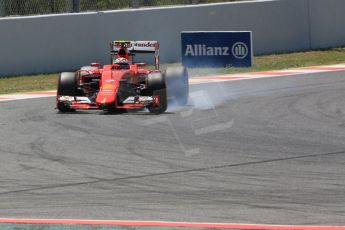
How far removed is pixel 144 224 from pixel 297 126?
595cm

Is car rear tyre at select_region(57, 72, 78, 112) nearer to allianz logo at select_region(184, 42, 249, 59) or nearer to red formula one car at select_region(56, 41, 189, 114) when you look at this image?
red formula one car at select_region(56, 41, 189, 114)

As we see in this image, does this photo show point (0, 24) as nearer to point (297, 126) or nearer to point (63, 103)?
point (63, 103)

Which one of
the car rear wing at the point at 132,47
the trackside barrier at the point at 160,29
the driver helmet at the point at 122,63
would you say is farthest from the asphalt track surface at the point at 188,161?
the trackside barrier at the point at 160,29

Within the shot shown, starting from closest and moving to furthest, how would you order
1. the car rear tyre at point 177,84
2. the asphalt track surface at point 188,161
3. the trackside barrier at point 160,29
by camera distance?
the asphalt track surface at point 188,161 → the car rear tyre at point 177,84 → the trackside barrier at point 160,29

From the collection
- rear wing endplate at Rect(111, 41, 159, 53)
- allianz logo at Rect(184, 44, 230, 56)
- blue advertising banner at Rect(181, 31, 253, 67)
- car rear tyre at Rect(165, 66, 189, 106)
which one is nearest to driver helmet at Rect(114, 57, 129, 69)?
rear wing endplate at Rect(111, 41, 159, 53)

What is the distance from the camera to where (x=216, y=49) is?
20.7 m

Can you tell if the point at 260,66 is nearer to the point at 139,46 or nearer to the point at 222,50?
the point at 222,50

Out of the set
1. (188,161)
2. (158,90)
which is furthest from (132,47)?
(188,161)

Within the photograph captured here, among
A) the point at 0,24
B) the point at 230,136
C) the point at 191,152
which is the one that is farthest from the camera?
the point at 0,24

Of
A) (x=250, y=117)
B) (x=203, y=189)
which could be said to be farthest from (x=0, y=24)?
(x=203, y=189)

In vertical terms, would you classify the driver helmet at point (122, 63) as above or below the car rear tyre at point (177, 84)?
above

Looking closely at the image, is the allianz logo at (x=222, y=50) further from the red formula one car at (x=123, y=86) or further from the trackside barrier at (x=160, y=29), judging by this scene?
the red formula one car at (x=123, y=86)

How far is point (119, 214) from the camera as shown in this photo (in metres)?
7.91

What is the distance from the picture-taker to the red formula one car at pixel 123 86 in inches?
575
